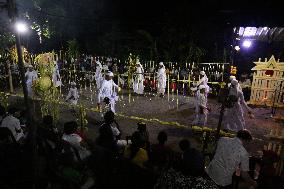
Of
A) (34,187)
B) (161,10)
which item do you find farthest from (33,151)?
(161,10)

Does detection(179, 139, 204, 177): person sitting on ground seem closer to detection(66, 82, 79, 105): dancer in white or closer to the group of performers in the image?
the group of performers

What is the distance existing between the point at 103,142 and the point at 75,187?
106 cm

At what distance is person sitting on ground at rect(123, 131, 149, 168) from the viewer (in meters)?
5.76

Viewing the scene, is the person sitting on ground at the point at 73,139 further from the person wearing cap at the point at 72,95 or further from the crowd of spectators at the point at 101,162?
the person wearing cap at the point at 72,95

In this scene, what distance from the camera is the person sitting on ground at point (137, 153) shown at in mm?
5756

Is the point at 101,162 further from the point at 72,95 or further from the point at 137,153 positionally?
the point at 72,95

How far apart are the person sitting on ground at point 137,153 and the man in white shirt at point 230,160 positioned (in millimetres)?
1217

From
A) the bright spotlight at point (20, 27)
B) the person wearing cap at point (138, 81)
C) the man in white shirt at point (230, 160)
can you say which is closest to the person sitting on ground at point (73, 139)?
the bright spotlight at point (20, 27)

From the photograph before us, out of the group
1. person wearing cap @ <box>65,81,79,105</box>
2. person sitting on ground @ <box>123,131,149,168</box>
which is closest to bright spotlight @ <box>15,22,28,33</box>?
person sitting on ground @ <box>123,131,149,168</box>

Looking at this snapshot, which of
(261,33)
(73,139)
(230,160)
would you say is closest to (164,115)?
(73,139)

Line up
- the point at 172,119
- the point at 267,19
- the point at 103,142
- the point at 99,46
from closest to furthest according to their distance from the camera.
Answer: the point at 103,142, the point at 172,119, the point at 267,19, the point at 99,46

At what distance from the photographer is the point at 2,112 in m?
8.26

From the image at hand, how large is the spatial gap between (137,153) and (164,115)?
7.87 m

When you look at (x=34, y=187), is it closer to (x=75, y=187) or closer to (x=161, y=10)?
(x=75, y=187)
